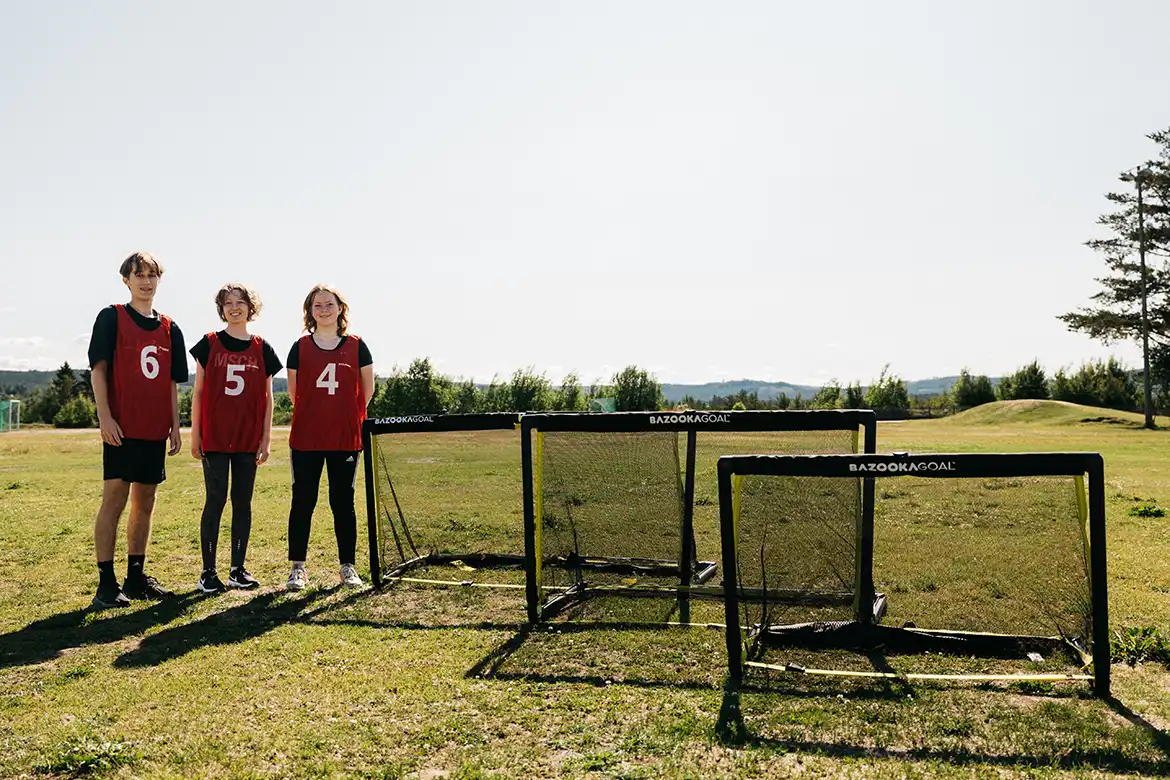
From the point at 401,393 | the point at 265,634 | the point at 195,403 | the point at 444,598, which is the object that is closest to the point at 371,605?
the point at 444,598

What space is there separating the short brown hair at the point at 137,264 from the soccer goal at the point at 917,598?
4.69 m

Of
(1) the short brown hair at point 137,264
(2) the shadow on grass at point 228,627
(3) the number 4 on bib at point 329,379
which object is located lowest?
(2) the shadow on grass at point 228,627

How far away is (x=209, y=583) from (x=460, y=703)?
3596 millimetres

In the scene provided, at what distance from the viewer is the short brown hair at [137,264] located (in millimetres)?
6777

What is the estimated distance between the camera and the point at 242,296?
732 cm

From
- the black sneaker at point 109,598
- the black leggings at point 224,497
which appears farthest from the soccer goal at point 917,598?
the black sneaker at point 109,598

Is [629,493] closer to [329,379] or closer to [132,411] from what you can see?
[329,379]

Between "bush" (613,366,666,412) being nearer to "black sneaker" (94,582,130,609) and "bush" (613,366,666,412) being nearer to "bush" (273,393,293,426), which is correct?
"bush" (273,393,293,426)

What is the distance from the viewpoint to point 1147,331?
164 ft

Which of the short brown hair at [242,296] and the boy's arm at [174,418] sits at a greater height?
the short brown hair at [242,296]

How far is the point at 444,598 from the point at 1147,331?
53.9m

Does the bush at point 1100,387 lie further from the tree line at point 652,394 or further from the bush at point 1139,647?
the bush at point 1139,647

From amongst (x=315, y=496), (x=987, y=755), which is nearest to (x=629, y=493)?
(x=315, y=496)

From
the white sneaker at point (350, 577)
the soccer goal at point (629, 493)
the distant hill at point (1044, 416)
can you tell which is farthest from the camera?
the distant hill at point (1044, 416)
